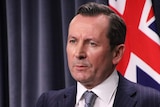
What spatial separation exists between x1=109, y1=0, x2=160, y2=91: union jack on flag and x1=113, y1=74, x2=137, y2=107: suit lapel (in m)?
0.43

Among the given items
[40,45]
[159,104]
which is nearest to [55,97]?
[159,104]

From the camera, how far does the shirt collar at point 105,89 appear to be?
3.50 feet

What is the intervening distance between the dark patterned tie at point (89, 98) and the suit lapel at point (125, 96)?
0.07m

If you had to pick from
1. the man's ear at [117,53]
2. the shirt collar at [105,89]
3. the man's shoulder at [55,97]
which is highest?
the man's ear at [117,53]

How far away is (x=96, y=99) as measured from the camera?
1071mm

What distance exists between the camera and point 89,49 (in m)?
1.02

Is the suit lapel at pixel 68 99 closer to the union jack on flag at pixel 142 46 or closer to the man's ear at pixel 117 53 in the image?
the man's ear at pixel 117 53

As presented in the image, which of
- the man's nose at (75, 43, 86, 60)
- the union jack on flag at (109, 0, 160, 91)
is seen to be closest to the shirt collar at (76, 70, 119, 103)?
the man's nose at (75, 43, 86, 60)

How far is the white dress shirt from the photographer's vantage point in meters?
1.07

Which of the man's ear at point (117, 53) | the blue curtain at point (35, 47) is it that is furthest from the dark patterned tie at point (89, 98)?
the blue curtain at point (35, 47)

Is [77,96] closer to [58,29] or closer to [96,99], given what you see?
[96,99]

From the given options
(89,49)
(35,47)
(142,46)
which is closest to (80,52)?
(89,49)

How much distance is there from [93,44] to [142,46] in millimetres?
556

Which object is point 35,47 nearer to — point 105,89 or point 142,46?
point 142,46
